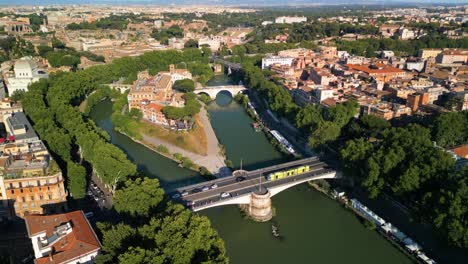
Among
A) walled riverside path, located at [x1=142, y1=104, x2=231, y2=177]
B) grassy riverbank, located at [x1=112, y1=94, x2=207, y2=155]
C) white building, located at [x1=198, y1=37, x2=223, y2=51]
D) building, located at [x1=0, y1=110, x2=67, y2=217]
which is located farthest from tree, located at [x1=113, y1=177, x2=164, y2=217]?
white building, located at [x1=198, y1=37, x2=223, y2=51]

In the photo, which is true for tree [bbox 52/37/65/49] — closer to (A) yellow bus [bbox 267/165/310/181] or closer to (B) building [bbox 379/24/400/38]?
(A) yellow bus [bbox 267/165/310/181]

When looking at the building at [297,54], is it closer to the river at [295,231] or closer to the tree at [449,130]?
the tree at [449,130]

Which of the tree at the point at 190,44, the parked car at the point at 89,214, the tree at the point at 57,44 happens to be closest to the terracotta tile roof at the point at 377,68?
the parked car at the point at 89,214

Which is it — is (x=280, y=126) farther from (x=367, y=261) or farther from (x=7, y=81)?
(x=7, y=81)

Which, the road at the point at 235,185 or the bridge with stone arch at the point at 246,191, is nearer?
the bridge with stone arch at the point at 246,191

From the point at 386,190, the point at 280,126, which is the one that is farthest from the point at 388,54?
the point at 386,190

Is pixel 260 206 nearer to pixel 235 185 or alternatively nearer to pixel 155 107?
pixel 235 185
